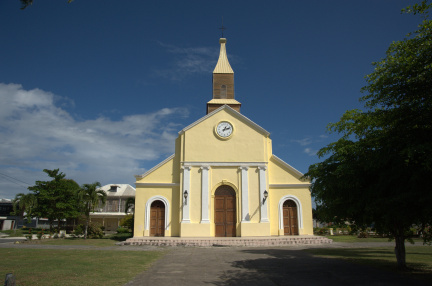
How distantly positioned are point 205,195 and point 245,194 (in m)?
3.06

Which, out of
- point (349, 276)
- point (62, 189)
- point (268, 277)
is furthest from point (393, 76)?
point (62, 189)

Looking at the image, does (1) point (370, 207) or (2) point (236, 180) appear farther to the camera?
(2) point (236, 180)

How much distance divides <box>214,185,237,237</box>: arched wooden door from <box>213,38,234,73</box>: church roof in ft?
41.1

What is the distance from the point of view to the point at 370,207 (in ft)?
27.9

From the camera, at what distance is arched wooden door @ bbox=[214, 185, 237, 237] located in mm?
23188

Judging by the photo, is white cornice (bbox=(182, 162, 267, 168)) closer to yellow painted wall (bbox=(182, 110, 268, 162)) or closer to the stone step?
yellow painted wall (bbox=(182, 110, 268, 162))

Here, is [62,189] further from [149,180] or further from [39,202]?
[149,180]

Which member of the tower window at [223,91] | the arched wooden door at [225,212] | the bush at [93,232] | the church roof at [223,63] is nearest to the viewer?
the arched wooden door at [225,212]

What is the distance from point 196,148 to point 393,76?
17.7m

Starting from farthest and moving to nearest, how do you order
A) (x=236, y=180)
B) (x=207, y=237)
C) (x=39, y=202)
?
(x=39, y=202)
(x=236, y=180)
(x=207, y=237)

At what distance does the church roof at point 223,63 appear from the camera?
30562 mm

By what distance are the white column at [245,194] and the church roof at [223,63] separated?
11.4 meters

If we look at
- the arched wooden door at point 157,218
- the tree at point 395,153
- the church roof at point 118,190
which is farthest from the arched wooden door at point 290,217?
the church roof at point 118,190

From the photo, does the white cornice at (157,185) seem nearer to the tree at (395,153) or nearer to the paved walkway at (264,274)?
the paved walkway at (264,274)
